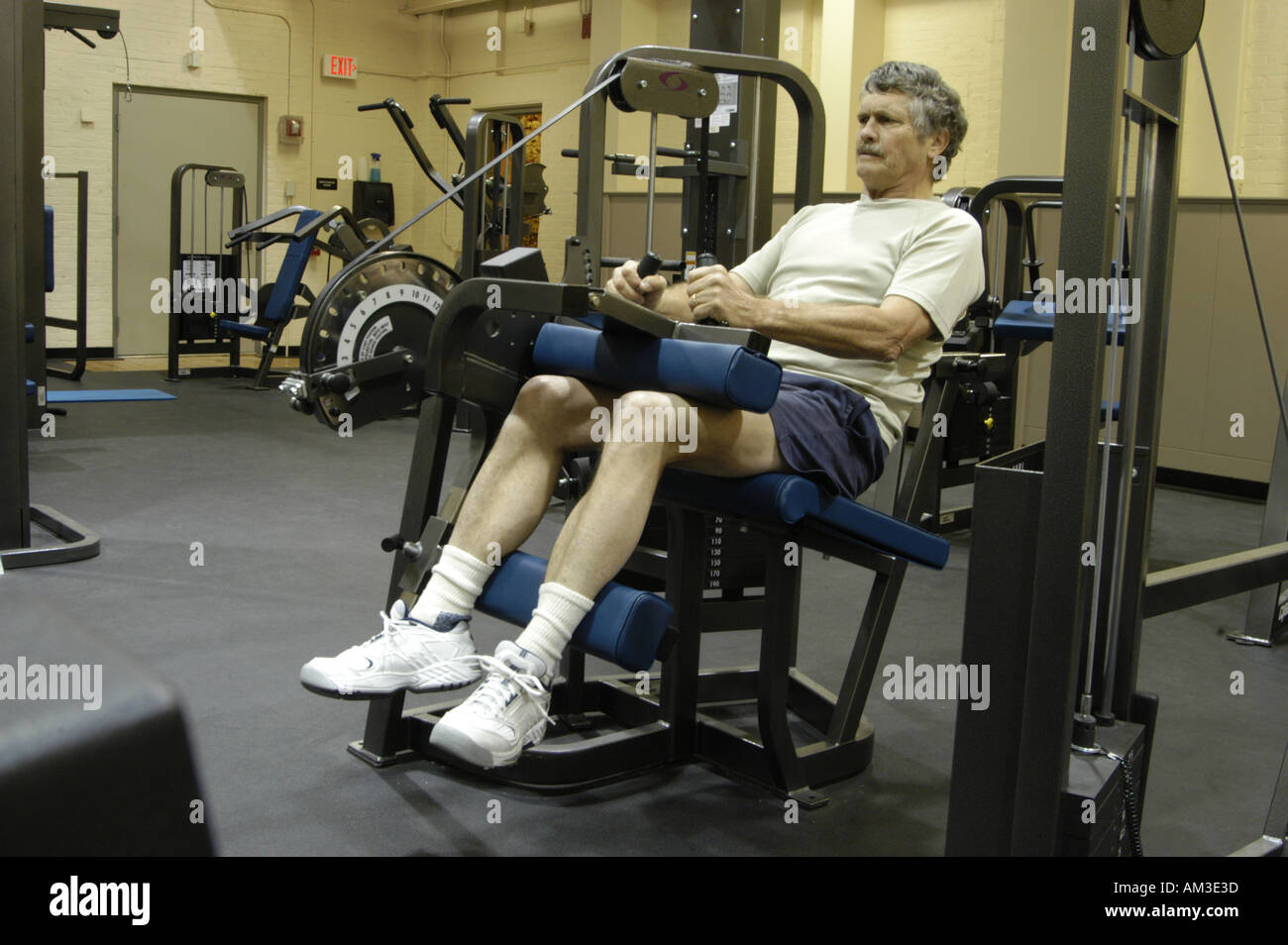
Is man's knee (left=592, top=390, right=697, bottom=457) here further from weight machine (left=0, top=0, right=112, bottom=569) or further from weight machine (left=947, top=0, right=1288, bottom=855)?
weight machine (left=0, top=0, right=112, bottom=569)

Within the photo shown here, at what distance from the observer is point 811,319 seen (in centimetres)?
215

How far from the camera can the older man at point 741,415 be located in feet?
5.92

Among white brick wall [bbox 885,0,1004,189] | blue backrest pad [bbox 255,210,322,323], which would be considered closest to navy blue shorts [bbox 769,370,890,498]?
white brick wall [bbox 885,0,1004,189]

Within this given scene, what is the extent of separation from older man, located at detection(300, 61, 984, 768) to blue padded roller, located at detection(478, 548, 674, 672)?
32mm

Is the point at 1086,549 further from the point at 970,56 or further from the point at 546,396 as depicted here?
the point at 970,56

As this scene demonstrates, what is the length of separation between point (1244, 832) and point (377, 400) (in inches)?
68.0

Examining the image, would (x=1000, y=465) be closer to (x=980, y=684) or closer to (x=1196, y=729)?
(x=980, y=684)

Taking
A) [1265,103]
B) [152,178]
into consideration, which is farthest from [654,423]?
[152,178]

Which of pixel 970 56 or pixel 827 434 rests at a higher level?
pixel 970 56

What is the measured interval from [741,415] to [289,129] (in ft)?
27.2

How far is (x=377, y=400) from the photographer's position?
2357 millimetres

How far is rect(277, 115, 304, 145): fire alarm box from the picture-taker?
9.30 meters

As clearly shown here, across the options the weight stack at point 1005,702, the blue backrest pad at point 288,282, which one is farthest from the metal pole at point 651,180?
the blue backrest pad at point 288,282

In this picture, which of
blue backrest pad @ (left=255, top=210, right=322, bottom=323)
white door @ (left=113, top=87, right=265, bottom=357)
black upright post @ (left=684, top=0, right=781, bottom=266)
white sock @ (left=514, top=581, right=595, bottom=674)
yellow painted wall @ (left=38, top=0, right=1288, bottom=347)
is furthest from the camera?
white door @ (left=113, top=87, right=265, bottom=357)
